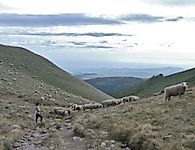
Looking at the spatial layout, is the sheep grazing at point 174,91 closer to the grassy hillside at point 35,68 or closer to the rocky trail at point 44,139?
the rocky trail at point 44,139

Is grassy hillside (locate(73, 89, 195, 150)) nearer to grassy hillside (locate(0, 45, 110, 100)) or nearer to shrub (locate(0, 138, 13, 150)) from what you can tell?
shrub (locate(0, 138, 13, 150))

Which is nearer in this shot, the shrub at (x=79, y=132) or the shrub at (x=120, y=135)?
the shrub at (x=120, y=135)

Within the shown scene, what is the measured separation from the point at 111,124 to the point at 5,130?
7.16 m

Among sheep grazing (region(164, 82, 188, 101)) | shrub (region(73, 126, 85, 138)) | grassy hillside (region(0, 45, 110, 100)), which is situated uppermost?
sheep grazing (region(164, 82, 188, 101))

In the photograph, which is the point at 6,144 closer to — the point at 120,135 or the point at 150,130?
the point at 120,135

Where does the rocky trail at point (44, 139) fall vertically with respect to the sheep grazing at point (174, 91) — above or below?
below

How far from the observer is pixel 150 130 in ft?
69.5

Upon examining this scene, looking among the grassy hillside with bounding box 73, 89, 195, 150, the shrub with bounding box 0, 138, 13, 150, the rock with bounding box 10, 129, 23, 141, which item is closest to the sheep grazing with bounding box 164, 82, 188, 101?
the grassy hillside with bounding box 73, 89, 195, 150

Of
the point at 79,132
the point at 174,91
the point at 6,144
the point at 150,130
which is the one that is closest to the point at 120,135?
the point at 150,130

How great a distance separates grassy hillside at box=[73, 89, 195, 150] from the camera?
61.1 ft

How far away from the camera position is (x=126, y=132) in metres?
22.8

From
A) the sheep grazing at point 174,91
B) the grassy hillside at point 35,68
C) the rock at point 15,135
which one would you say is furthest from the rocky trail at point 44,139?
the grassy hillside at point 35,68

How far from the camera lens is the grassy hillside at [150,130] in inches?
733

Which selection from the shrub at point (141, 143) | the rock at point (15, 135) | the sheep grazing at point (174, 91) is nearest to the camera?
the shrub at point (141, 143)
